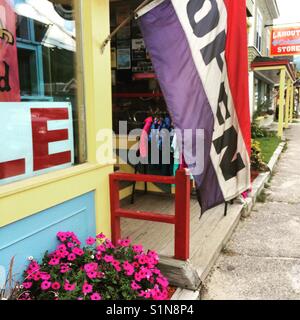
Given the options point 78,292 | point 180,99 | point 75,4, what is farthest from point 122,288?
point 75,4

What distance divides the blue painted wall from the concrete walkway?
52.1 inches

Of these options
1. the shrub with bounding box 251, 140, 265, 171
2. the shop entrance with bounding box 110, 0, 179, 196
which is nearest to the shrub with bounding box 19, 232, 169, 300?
the shop entrance with bounding box 110, 0, 179, 196

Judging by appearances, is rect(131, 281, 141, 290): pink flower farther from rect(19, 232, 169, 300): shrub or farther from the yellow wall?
the yellow wall

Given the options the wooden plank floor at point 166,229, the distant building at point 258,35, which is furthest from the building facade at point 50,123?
the distant building at point 258,35

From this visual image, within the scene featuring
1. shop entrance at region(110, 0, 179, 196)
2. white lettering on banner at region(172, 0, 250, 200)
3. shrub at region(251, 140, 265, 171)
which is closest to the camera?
white lettering on banner at region(172, 0, 250, 200)

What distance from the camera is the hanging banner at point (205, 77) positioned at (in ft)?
8.31

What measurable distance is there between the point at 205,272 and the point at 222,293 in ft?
0.79

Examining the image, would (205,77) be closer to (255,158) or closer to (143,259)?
(143,259)

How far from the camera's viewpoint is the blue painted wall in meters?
2.23

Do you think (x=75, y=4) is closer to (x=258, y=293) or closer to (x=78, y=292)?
(x=78, y=292)

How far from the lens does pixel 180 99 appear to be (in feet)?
8.36

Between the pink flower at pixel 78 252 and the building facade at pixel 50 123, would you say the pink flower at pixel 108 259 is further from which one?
the building facade at pixel 50 123

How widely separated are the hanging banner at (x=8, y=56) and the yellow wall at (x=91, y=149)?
0.61 metres

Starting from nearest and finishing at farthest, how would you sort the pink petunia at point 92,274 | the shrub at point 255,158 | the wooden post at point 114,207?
1. the pink petunia at point 92,274
2. the wooden post at point 114,207
3. the shrub at point 255,158
